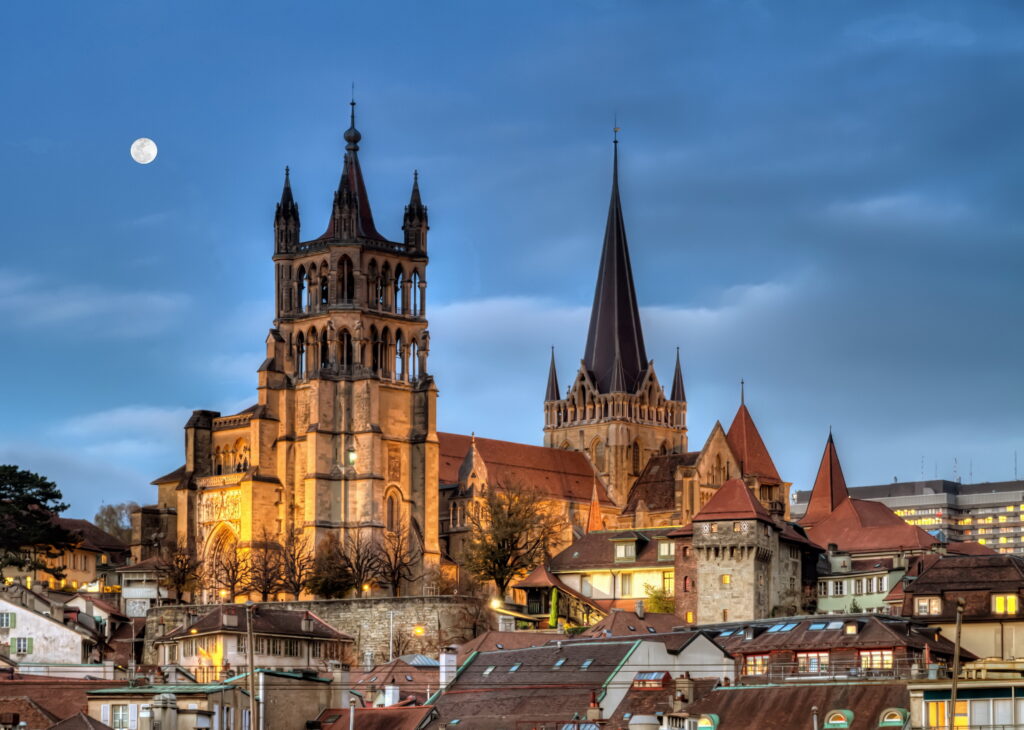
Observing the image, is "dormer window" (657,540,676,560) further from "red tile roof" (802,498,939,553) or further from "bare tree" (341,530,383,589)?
"bare tree" (341,530,383,589)

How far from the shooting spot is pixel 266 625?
123750 millimetres

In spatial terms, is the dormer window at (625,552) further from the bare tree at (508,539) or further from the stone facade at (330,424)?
the stone facade at (330,424)

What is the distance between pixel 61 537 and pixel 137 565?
22.9ft

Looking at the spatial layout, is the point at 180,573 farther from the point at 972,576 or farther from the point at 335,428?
the point at 972,576

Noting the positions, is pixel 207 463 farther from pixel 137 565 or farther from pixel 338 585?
pixel 338 585

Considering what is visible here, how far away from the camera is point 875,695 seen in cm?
8769

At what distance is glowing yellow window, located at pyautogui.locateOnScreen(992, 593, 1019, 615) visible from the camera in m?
113

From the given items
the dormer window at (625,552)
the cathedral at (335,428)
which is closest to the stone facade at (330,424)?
the cathedral at (335,428)

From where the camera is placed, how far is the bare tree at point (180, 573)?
159125 mm

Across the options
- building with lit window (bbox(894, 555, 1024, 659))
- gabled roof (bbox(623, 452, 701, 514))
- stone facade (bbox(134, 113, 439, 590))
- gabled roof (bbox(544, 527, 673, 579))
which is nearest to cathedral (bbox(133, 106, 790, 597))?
stone facade (bbox(134, 113, 439, 590))

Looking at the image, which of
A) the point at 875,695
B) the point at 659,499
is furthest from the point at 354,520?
the point at 875,695

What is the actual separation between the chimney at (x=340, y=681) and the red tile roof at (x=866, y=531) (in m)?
37.2

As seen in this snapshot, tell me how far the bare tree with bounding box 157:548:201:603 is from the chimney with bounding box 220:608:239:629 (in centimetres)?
3194

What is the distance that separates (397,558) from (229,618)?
3943 cm
